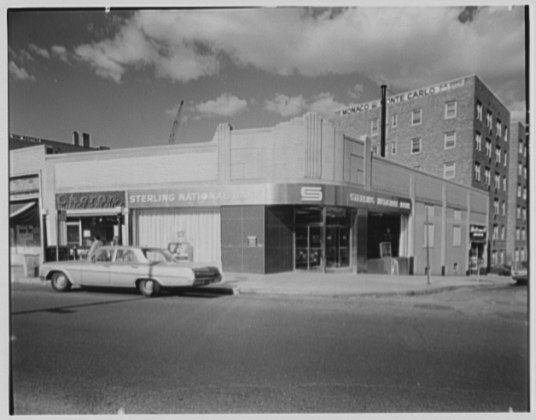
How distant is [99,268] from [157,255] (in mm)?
1186

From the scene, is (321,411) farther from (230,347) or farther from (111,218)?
(111,218)

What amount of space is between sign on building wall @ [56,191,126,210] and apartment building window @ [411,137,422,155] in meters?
8.71

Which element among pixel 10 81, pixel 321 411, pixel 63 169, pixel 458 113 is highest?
pixel 458 113

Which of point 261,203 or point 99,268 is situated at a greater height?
point 261,203

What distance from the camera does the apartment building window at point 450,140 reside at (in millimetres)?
8345

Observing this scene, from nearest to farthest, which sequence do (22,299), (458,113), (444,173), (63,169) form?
(22,299) → (63,169) → (458,113) → (444,173)

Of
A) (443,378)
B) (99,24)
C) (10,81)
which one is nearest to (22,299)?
(10,81)

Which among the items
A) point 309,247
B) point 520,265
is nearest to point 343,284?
point 309,247

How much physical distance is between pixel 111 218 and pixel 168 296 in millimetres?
2014

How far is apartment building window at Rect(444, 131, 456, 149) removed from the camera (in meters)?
8.35

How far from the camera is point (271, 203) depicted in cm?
873

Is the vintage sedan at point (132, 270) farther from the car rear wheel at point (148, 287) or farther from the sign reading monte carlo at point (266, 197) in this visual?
the sign reading monte carlo at point (266, 197)

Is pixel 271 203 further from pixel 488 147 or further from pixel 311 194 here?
pixel 488 147

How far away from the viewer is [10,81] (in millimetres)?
3891
